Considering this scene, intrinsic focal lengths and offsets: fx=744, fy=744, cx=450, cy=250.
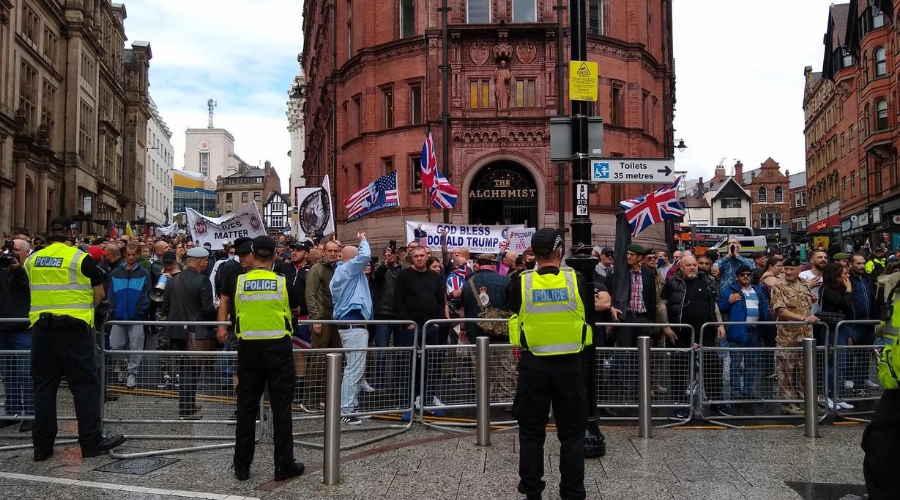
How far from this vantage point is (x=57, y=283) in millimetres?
6969

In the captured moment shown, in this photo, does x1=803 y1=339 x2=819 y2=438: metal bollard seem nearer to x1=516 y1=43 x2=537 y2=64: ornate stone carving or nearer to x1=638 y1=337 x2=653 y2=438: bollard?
x1=638 y1=337 x2=653 y2=438: bollard

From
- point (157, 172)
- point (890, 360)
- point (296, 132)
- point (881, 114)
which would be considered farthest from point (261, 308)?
point (296, 132)

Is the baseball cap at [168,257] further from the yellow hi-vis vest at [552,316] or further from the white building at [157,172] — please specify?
the white building at [157,172]

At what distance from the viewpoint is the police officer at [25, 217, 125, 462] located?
694 cm

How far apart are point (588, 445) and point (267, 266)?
11.2 feet

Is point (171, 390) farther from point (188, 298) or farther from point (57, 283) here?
point (188, 298)

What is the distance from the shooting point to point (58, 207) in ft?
159

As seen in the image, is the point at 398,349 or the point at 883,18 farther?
the point at 883,18

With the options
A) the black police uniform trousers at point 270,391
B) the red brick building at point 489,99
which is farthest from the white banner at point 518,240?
the red brick building at point 489,99

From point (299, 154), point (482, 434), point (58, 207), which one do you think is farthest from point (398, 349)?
point (299, 154)

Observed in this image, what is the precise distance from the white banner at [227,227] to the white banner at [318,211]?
3.22 ft

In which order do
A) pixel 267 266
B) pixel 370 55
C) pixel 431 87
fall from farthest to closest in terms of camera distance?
pixel 370 55
pixel 431 87
pixel 267 266

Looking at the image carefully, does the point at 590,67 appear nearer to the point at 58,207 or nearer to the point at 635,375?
the point at 635,375

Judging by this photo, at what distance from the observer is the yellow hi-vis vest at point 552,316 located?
548 centimetres
